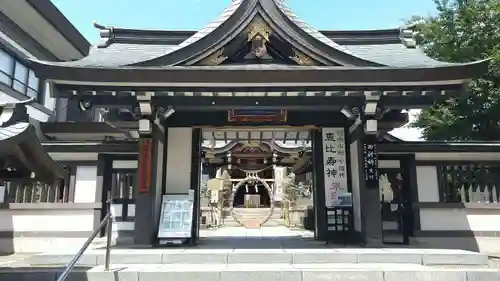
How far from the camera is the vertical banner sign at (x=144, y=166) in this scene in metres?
8.66

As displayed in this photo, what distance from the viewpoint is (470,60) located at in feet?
42.1

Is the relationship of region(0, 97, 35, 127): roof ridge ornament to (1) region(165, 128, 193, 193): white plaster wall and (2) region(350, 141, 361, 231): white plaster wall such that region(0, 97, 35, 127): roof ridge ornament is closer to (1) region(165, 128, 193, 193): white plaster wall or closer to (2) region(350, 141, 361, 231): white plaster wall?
(1) region(165, 128, 193, 193): white plaster wall

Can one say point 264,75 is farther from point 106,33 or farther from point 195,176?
point 106,33

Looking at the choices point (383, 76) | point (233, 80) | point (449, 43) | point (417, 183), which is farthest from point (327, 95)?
point (449, 43)

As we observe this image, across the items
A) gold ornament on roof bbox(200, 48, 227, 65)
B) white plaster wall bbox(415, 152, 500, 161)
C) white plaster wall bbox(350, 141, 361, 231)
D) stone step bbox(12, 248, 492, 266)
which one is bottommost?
stone step bbox(12, 248, 492, 266)

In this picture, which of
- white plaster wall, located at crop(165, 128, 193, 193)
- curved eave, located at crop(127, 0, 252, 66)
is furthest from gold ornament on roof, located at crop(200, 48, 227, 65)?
white plaster wall, located at crop(165, 128, 193, 193)

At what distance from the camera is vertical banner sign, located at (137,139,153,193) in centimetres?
866

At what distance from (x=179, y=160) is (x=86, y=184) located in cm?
266

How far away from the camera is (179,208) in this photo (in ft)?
29.9

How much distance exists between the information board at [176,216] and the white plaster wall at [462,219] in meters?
5.85

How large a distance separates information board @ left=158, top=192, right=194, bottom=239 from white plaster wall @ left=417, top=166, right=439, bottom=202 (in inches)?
231

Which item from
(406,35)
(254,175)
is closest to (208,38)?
(406,35)

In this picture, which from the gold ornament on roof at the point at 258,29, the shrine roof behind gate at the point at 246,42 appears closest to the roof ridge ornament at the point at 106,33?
the shrine roof behind gate at the point at 246,42

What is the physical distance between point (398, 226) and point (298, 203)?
9.31 m
